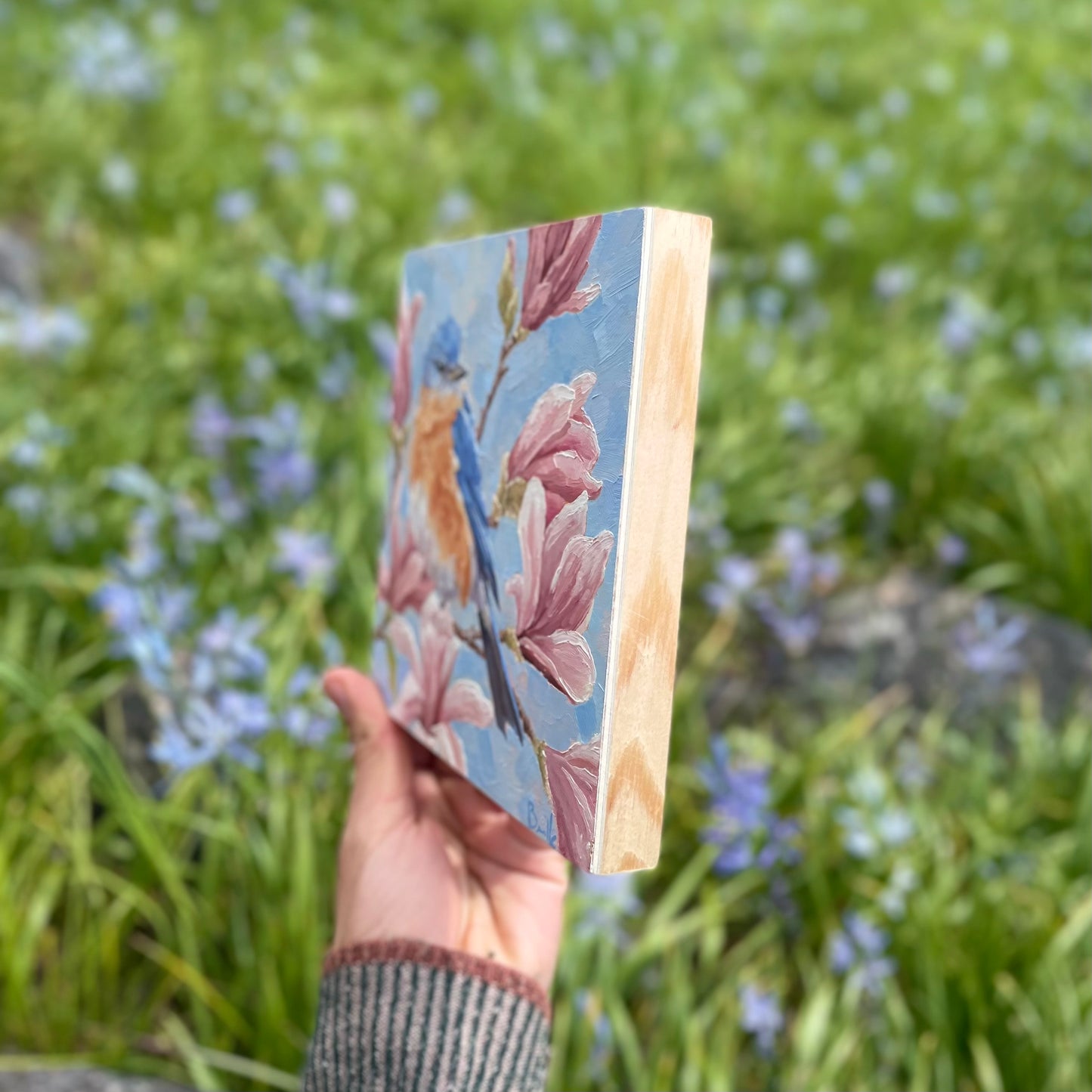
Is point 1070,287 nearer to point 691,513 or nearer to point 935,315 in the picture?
point 935,315

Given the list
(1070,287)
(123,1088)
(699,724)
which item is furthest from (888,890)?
(1070,287)

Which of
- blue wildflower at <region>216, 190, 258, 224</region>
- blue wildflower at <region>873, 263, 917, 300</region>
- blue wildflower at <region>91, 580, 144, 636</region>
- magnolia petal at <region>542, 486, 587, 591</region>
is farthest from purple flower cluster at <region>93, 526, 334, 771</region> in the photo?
blue wildflower at <region>873, 263, 917, 300</region>

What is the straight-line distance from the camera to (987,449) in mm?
2777

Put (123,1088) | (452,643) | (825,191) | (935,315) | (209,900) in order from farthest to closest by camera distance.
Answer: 1. (825,191)
2. (935,315)
3. (209,900)
4. (123,1088)
5. (452,643)

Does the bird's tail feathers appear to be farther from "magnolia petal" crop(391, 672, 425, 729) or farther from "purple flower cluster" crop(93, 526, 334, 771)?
"purple flower cluster" crop(93, 526, 334, 771)

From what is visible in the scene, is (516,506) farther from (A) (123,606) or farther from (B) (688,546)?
(B) (688,546)

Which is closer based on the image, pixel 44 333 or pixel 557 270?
pixel 557 270

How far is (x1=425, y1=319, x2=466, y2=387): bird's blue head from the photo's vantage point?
3.34ft

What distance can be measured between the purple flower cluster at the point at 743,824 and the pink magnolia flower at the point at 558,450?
0.99 meters

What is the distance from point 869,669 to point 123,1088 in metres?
1.65

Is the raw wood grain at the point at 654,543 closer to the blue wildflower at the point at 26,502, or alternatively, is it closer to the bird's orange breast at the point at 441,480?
the bird's orange breast at the point at 441,480

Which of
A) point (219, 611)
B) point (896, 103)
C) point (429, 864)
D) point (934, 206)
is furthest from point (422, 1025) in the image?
point (896, 103)

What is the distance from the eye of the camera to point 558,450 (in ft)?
2.65

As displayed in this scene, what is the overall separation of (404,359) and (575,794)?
580mm
